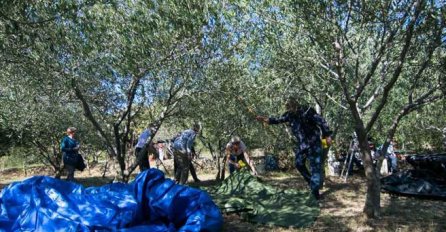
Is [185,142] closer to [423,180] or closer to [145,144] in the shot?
[145,144]

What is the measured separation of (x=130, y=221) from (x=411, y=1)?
348 centimetres

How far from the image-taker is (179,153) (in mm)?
8523

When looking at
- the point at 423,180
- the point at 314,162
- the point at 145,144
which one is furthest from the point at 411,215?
the point at 145,144

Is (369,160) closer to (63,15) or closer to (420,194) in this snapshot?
(420,194)

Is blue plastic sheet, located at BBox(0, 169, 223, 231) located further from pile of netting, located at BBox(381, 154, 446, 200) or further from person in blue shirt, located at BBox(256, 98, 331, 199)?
pile of netting, located at BBox(381, 154, 446, 200)

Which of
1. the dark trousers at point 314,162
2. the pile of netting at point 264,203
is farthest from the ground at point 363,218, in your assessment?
the dark trousers at point 314,162

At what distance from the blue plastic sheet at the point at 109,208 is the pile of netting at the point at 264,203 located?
0.92 metres

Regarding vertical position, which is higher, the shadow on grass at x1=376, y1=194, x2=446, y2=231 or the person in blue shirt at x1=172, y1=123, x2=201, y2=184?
the person in blue shirt at x1=172, y1=123, x2=201, y2=184

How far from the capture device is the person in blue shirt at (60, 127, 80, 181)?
8805 mm

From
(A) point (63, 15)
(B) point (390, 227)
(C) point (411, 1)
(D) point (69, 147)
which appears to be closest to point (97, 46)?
(A) point (63, 15)

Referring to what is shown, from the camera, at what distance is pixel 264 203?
5.71 m

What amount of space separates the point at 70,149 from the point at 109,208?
4.97 metres

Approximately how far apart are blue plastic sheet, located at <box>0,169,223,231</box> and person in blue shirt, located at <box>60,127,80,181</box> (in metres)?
4.31

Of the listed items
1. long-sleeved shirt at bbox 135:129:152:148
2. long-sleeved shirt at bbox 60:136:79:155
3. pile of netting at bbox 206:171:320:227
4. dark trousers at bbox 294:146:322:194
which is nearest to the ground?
pile of netting at bbox 206:171:320:227
